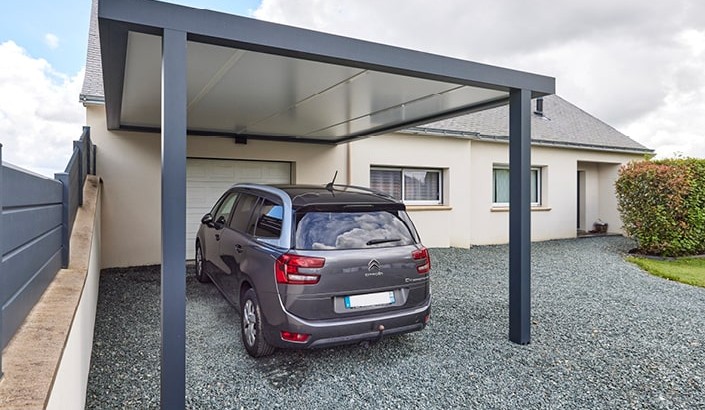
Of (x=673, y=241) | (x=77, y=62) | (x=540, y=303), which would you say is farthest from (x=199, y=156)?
(x=673, y=241)

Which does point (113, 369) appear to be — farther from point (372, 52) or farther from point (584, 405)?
point (584, 405)

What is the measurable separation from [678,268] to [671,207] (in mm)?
1685

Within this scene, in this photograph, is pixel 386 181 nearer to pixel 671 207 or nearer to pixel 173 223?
pixel 671 207

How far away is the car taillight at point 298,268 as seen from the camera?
333 cm

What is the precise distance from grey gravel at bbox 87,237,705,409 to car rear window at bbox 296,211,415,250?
1.19 meters

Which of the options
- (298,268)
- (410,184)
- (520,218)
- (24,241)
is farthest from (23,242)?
(410,184)

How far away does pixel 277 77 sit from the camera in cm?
446

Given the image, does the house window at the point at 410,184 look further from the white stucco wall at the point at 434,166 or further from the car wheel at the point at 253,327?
the car wheel at the point at 253,327

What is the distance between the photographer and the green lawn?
306 inches

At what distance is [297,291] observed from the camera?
3.33 m

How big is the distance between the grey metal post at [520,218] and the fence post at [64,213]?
425 cm

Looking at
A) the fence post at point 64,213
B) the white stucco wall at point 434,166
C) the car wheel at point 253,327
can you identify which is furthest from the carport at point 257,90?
the white stucco wall at point 434,166

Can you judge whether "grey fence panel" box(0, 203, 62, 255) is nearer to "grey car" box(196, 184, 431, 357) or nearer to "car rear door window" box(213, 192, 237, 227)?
"grey car" box(196, 184, 431, 357)

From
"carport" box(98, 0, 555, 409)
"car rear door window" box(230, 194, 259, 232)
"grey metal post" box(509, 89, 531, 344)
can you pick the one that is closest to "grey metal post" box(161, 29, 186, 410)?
"carport" box(98, 0, 555, 409)
